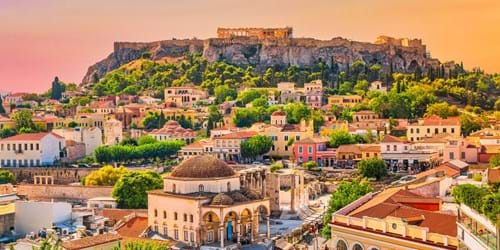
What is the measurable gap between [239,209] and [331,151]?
75.1ft

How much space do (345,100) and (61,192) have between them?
33.5 m

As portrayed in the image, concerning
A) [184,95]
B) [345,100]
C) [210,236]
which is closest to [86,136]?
[184,95]

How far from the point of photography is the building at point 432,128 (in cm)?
5325

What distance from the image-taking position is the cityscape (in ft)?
77.7

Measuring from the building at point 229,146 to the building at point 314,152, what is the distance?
12.7 feet

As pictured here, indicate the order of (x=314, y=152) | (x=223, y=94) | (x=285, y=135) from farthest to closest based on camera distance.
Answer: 1. (x=223, y=94)
2. (x=285, y=135)
3. (x=314, y=152)

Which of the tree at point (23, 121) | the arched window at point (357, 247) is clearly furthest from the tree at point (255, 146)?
the arched window at point (357, 247)

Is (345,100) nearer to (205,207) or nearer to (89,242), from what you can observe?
(205,207)

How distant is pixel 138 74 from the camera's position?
296 feet

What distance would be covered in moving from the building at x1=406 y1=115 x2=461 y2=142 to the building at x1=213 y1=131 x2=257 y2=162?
35.4 feet

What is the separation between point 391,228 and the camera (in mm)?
18797

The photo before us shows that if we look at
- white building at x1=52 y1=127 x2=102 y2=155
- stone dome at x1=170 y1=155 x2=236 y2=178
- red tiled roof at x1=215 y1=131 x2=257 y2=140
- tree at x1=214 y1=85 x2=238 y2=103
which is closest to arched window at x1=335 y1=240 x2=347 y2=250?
stone dome at x1=170 y1=155 x2=236 y2=178

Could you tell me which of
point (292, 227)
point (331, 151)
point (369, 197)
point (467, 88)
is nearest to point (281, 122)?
point (331, 151)

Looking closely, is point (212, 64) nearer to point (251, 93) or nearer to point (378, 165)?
point (251, 93)
